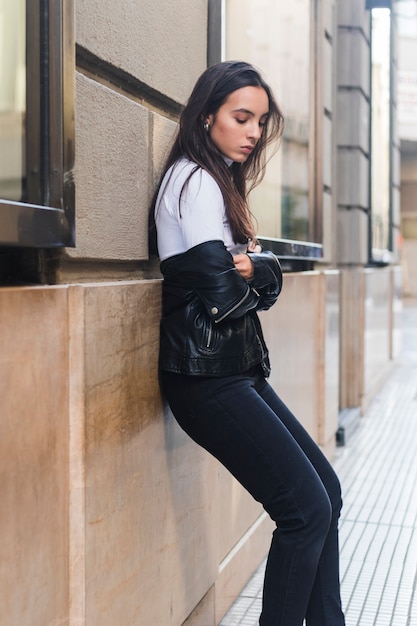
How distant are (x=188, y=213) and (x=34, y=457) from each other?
0.83 metres

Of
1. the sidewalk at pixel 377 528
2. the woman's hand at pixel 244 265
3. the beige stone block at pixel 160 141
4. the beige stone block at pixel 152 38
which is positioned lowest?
the sidewalk at pixel 377 528

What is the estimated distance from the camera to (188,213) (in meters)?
2.42

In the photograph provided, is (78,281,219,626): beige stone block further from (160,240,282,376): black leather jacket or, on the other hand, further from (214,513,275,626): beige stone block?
(214,513,275,626): beige stone block

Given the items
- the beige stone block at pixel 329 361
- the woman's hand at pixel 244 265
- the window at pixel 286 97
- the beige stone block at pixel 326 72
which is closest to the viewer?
the woman's hand at pixel 244 265

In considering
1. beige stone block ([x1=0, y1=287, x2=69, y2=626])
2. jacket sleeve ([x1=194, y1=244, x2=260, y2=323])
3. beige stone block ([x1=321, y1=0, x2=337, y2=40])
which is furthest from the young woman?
beige stone block ([x1=321, y1=0, x2=337, y2=40])

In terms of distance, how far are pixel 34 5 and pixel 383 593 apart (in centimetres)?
275

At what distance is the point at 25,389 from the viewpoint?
1.88 m

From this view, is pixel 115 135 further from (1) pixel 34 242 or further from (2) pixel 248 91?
(1) pixel 34 242

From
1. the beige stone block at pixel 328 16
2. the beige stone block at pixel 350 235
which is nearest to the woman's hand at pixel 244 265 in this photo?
the beige stone block at pixel 328 16

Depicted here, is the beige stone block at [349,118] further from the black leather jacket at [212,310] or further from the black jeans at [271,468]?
the black jeans at [271,468]

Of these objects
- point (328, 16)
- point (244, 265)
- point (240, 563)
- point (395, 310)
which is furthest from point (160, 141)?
point (395, 310)

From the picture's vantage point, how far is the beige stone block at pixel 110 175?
7.24 feet

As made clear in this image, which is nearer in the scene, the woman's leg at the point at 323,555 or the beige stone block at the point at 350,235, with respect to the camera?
the woman's leg at the point at 323,555

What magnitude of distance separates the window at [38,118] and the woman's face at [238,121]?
0.63m
